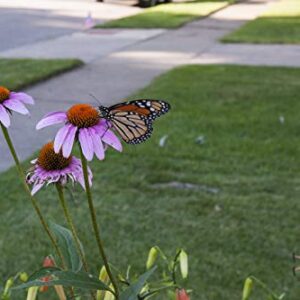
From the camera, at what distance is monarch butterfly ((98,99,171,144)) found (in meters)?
1.49

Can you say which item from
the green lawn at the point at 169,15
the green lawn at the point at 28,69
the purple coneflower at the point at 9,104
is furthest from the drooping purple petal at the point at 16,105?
the green lawn at the point at 169,15

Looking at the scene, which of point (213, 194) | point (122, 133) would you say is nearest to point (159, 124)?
point (213, 194)

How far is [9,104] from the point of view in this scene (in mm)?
1482

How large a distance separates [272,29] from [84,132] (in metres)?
13.9

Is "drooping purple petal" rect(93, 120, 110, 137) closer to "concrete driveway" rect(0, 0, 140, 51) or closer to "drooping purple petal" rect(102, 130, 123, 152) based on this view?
"drooping purple petal" rect(102, 130, 123, 152)

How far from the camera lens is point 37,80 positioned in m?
9.14

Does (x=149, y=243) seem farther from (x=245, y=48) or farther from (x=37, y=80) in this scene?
(x=245, y=48)

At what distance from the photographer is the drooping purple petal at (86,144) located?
1282 mm

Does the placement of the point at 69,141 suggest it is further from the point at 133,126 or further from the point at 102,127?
the point at 133,126

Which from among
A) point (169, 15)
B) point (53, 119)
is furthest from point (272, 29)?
point (53, 119)

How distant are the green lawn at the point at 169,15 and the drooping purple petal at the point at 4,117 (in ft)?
47.4

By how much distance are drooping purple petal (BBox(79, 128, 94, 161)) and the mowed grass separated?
2597 millimetres

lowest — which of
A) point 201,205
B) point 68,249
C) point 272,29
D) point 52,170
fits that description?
point 272,29

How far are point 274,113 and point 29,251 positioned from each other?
12.2 feet
